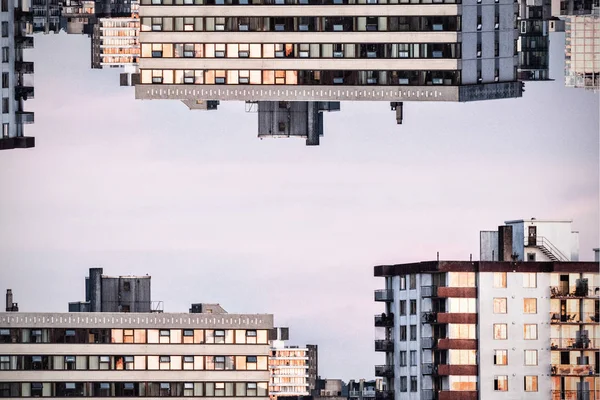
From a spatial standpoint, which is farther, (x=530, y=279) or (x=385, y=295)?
(x=385, y=295)

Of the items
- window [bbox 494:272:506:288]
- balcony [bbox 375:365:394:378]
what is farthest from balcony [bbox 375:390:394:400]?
window [bbox 494:272:506:288]

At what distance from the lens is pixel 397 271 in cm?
19512

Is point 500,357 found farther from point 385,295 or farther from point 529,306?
point 385,295

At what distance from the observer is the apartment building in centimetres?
18325

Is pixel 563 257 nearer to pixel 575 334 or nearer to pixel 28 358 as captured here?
pixel 575 334

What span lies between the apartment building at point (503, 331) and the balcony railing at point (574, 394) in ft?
0.23

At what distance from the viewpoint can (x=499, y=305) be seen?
18488cm

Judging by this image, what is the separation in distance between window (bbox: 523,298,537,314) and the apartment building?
72mm

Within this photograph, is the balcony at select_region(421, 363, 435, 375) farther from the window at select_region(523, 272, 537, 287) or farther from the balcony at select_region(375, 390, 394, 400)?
the window at select_region(523, 272, 537, 287)

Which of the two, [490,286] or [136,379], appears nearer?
[490,286]

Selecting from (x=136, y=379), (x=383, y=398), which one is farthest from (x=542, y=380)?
(x=136, y=379)

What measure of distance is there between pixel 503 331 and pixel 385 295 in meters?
14.3

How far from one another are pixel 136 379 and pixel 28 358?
8602 millimetres

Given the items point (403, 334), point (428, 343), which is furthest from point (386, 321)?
point (428, 343)
